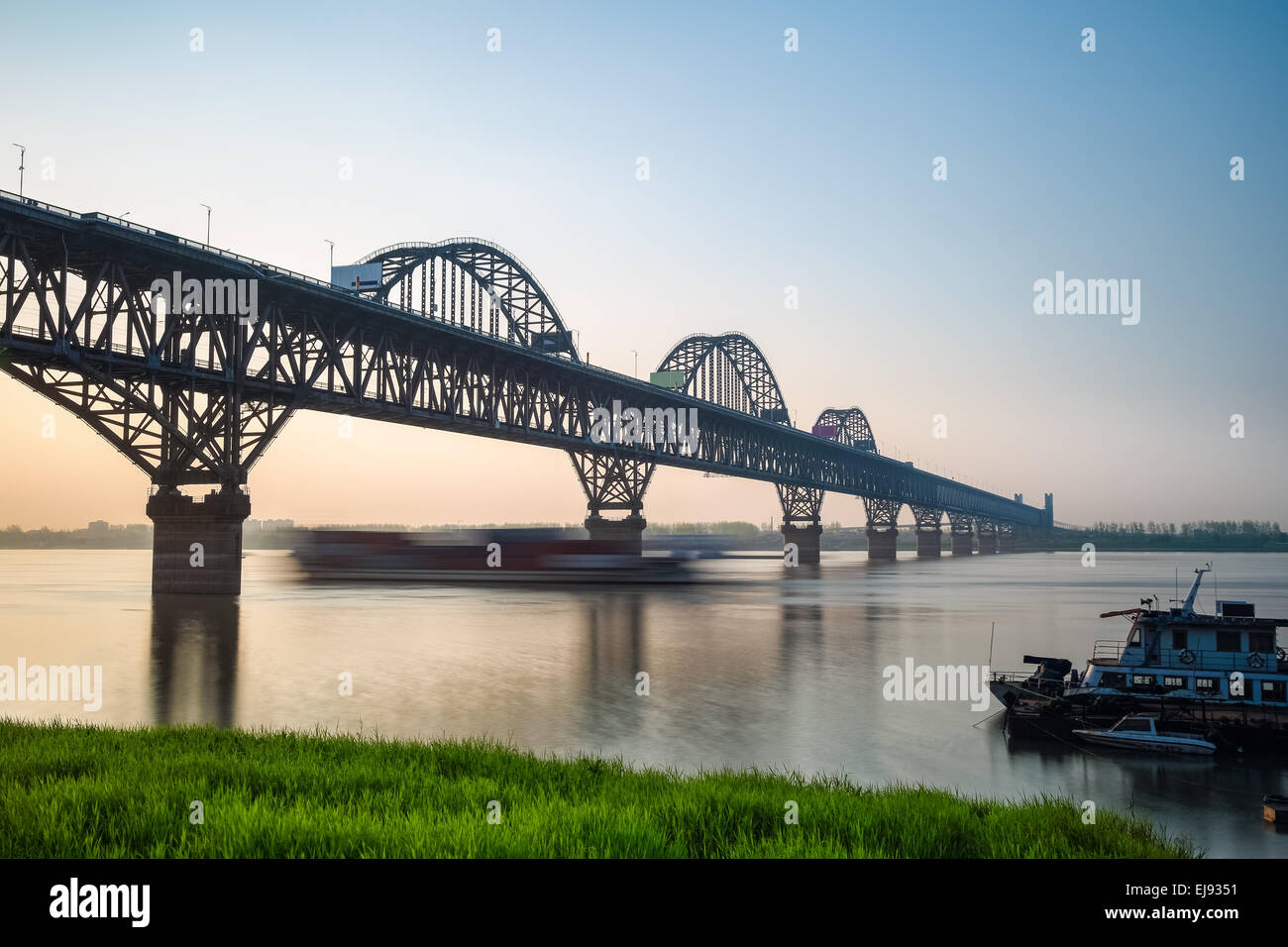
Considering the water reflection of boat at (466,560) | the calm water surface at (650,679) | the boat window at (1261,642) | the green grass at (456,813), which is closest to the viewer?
the green grass at (456,813)

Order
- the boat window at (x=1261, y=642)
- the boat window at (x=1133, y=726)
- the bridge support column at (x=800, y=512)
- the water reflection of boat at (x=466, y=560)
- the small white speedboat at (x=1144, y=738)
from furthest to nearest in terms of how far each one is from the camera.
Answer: the bridge support column at (x=800, y=512) < the water reflection of boat at (x=466, y=560) < the boat window at (x=1261, y=642) < the boat window at (x=1133, y=726) < the small white speedboat at (x=1144, y=738)

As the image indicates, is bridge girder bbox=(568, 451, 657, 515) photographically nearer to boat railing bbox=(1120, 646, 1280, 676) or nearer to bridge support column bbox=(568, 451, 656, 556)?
bridge support column bbox=(568, 451, 656, 556)

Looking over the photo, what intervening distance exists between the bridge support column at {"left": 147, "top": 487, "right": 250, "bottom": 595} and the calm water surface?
1545mm

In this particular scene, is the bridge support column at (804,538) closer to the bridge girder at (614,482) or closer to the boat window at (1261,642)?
the bridge girder at (614,482)

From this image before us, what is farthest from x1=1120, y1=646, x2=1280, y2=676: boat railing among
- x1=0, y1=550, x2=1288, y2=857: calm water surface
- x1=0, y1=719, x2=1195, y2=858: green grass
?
x1=0, y1=719, x2=1195, y2=858: green grass

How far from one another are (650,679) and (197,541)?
38377 millimetres

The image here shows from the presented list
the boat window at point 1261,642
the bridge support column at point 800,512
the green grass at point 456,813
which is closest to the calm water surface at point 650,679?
the boat window at point 1261,642

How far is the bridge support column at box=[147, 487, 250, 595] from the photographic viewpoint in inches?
2192

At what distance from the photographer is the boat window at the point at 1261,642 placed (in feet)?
80.8

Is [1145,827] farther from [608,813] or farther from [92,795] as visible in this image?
[92,795]

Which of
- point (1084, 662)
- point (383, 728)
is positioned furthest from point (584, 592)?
point (383, 728)

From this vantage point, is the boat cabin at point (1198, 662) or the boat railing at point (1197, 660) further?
the boat railing at point (1197, 660)

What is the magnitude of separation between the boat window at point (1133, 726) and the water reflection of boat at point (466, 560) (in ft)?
283

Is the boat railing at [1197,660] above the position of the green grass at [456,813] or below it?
below
